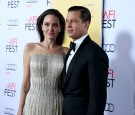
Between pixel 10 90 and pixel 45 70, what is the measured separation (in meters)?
1.04

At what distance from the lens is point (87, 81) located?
1515 millimetres

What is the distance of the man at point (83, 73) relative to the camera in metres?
1.44

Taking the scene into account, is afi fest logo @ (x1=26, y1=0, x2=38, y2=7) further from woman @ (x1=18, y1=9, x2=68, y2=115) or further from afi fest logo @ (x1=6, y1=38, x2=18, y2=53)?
woman @ (x1=18, y1=9, x2=68, y2=115)

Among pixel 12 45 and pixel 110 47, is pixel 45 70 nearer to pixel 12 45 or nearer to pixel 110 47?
pixel 110 47

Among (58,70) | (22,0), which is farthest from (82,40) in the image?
(22,0)

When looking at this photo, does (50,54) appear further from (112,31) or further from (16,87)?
(16,87)

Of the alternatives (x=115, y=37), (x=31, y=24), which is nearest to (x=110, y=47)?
(x=115, y=37)

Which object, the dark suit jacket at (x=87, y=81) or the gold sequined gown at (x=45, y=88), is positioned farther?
the gold sequined gown at (x=45, y=88)

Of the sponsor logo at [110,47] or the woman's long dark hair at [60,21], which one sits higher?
the woman's long dark hair at [60,21]

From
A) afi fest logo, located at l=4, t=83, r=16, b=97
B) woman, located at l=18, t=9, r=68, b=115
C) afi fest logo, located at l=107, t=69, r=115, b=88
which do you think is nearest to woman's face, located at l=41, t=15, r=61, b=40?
A: woman, located at l=18, t=9, r=68, b=115

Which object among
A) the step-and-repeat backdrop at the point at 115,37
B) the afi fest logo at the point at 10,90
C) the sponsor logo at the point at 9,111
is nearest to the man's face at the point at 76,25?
the step-and-repeat backdrop at the point at 115,37

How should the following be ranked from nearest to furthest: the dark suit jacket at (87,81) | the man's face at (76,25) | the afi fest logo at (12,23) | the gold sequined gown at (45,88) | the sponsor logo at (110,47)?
1. the dark suit jacket at (87,81)
2. the man's face at (76,25)
3. the gold sequined gown at (45,88)
4. the sponsor logo at (110,47)
5. the afi fest logo at (12,23)

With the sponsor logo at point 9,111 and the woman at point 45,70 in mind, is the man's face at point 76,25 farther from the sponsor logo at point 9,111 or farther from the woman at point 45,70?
the sponsor logo at point 9,111

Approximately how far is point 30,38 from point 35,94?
87cm
